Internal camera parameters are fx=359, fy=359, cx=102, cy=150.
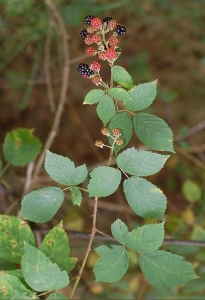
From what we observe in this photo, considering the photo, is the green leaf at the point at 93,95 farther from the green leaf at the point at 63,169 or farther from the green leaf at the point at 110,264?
the green leaf at the point at 110,264

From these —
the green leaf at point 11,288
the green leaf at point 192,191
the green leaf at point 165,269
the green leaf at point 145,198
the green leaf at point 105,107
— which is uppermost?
the green leaf at point 105,107

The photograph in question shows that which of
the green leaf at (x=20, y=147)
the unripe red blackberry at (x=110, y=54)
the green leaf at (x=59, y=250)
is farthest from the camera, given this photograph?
the green leaf at (x=20, y=147)

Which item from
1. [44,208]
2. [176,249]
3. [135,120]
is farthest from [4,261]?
[176,249]

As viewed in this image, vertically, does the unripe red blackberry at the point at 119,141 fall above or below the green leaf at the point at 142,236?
above

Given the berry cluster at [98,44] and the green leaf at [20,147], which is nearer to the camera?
the berry cluster at [98,44]

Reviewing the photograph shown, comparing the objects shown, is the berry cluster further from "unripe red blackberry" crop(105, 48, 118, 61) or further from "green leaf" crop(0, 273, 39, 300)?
"green leaf" crop(0, 273, 39, 300)

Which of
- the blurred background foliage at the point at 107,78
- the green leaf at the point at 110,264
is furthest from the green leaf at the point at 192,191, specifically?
the green leaf at the point at 110,264

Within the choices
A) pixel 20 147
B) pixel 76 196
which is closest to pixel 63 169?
pixel 76 196

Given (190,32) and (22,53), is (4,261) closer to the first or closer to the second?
(22,53)
